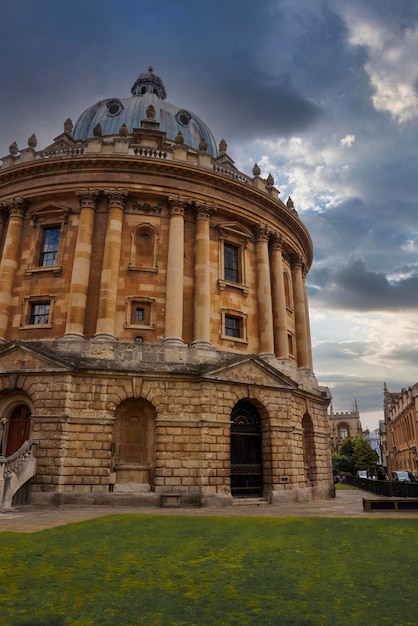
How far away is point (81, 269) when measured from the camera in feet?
83.4

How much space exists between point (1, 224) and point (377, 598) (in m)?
28.5

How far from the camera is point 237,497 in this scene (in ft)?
78.4

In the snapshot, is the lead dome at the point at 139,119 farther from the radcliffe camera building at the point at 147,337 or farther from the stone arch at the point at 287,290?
the stone arch at the point at 287,290

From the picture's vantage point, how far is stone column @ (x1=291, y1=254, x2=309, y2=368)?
33906mm

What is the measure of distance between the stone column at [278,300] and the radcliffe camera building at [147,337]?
0.31ft

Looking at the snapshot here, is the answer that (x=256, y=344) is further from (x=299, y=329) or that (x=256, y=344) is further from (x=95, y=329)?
(x=95, y=329)

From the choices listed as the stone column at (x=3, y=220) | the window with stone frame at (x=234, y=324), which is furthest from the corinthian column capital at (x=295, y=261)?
the stone column at (x=3, y=220)

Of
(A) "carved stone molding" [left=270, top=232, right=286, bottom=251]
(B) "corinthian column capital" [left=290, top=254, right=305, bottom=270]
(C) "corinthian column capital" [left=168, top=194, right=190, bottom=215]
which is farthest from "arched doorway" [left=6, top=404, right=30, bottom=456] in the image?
(B) "corinthian column capital" [left=290, top=254, right=305, bottom=270]

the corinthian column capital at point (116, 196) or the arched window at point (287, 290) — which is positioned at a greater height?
the corinthian column capital at point (116, 196)

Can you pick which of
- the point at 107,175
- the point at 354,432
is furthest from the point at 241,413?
the point at 354,432

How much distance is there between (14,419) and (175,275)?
11466mm

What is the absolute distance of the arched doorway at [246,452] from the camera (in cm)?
2448

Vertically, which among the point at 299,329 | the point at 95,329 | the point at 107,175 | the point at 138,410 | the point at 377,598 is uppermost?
the point at 107,175

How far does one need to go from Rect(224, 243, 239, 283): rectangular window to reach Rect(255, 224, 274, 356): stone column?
1.48 metres
